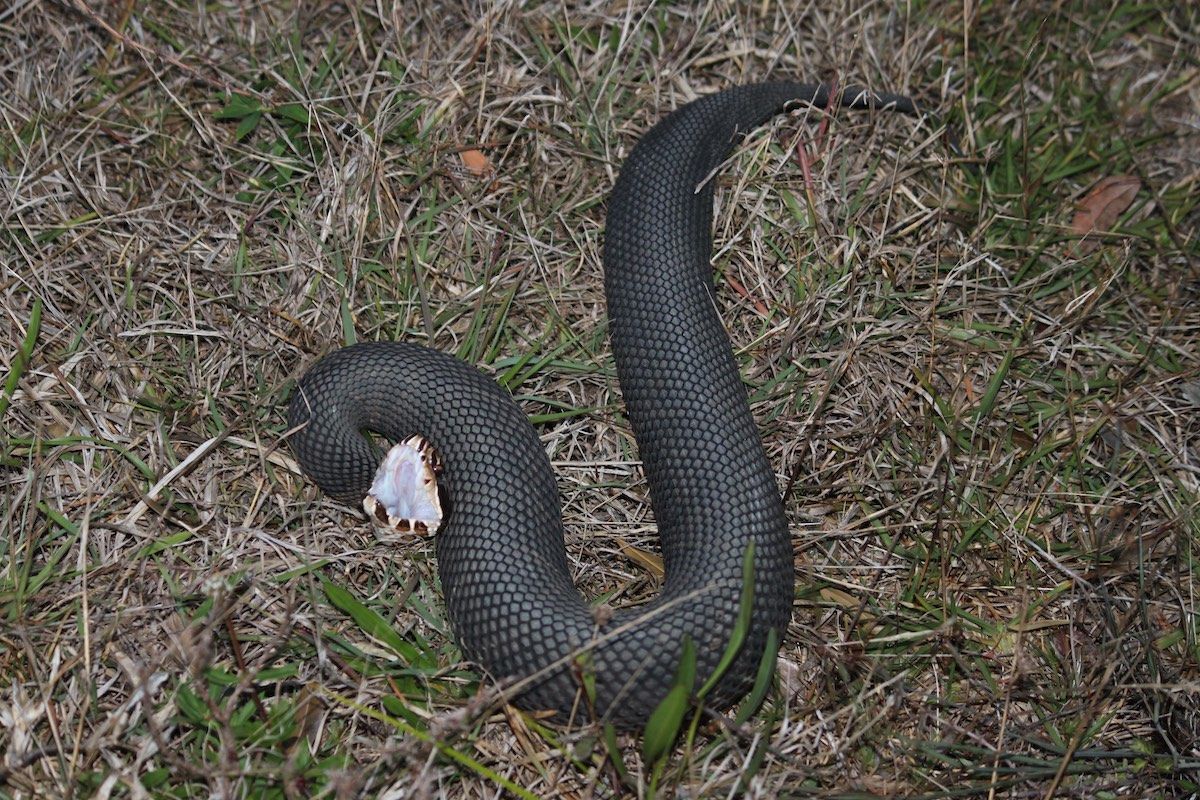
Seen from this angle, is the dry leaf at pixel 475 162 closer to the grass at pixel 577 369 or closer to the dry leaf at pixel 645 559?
the grass at pixel 577 369

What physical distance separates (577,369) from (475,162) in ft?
3.99

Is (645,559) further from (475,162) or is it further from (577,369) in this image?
(475,162)

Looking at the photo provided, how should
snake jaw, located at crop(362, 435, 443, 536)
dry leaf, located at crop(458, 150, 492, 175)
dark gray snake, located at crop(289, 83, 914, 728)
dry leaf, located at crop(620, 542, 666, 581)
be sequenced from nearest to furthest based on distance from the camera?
dark gray snake, located at crop(289, 83, 914, 728)
snake jaw, located at crop(362, 435, 443, 536)
dry leaf, located at crop(620, 542, 666, 581)
dry leaf, located at crop(458, 150, 492, 175)

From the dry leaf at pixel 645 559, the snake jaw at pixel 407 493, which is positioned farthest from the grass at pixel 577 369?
the snake jaw at pixel 407 493

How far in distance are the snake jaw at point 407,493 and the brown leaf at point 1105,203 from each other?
3.34 m

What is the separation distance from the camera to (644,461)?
4.15 metres

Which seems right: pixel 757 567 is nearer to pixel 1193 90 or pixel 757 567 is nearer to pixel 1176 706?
pixel 1176 706

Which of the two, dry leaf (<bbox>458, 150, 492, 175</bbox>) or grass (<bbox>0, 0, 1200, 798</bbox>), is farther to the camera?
dry leaf (<bbox>458, 150, 492, 175</bbox>)

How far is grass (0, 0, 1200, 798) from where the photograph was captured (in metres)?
3.49

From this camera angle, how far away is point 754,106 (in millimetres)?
4793

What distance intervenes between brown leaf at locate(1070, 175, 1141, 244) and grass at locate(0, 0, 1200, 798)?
0.06 m

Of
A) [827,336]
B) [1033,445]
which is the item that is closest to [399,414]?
[827,336]

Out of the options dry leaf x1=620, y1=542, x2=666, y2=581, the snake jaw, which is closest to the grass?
dry leaf x1=620, y1=542, x2=666, y2=581

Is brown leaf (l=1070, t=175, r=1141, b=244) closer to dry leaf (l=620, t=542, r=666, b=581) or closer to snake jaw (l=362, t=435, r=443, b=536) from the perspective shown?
dry leaf (l=620, t=542, r=666, b=581)
